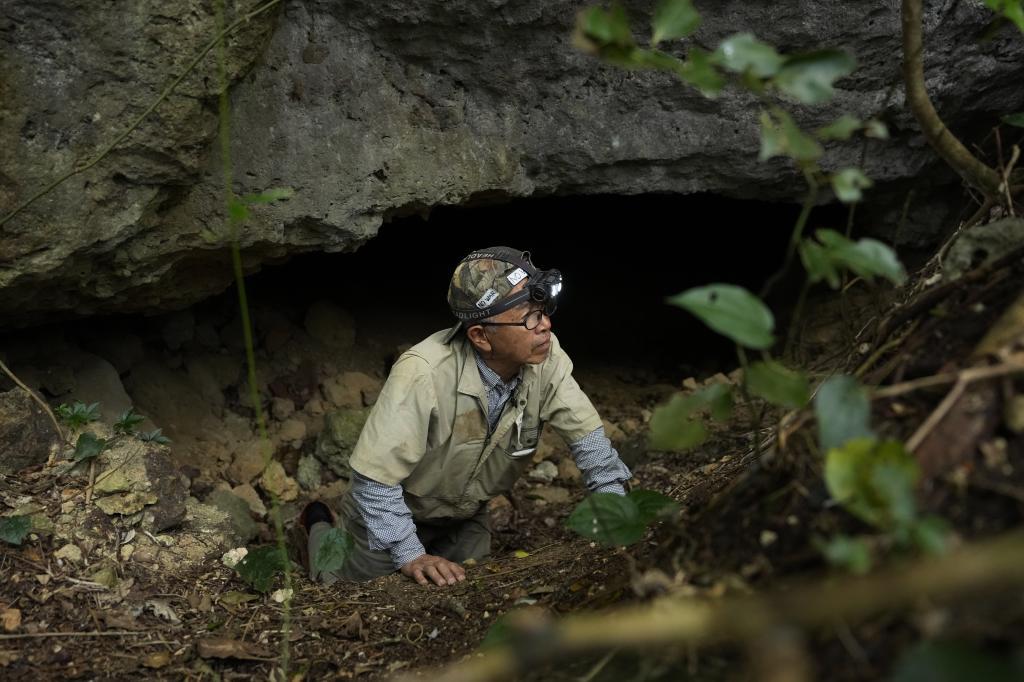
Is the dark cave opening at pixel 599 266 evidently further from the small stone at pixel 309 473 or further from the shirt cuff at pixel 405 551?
the shirt cuff at pixel 405 551

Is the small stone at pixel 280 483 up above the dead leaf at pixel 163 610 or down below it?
below

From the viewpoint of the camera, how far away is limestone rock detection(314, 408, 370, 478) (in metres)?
4.22

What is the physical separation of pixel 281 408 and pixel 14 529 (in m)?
1.75

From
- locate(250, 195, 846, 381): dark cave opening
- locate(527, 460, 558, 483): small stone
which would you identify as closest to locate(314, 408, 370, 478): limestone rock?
locate(527, 460, 558, 483): small stone

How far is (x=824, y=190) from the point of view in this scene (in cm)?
409

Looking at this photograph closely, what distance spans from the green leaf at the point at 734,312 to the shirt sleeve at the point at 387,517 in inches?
74.4

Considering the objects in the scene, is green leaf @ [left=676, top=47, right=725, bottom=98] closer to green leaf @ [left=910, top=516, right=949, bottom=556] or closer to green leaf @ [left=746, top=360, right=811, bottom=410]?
green leaf @ [left=746, top=360, right=811, bottom=410]

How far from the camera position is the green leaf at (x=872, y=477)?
1253 mm

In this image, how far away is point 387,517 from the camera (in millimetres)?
3107

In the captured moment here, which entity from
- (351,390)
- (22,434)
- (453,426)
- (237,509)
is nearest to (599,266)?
(351,390)

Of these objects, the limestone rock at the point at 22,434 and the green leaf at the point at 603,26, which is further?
the limestone rock at the point at 22,434

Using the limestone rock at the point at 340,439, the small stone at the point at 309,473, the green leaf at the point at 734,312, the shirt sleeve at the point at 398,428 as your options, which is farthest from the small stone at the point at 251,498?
the green leaf at the point at 734,312

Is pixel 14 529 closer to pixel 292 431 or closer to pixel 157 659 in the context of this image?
pixel 157 659

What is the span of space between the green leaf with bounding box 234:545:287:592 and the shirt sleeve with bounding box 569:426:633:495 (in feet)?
3.50
